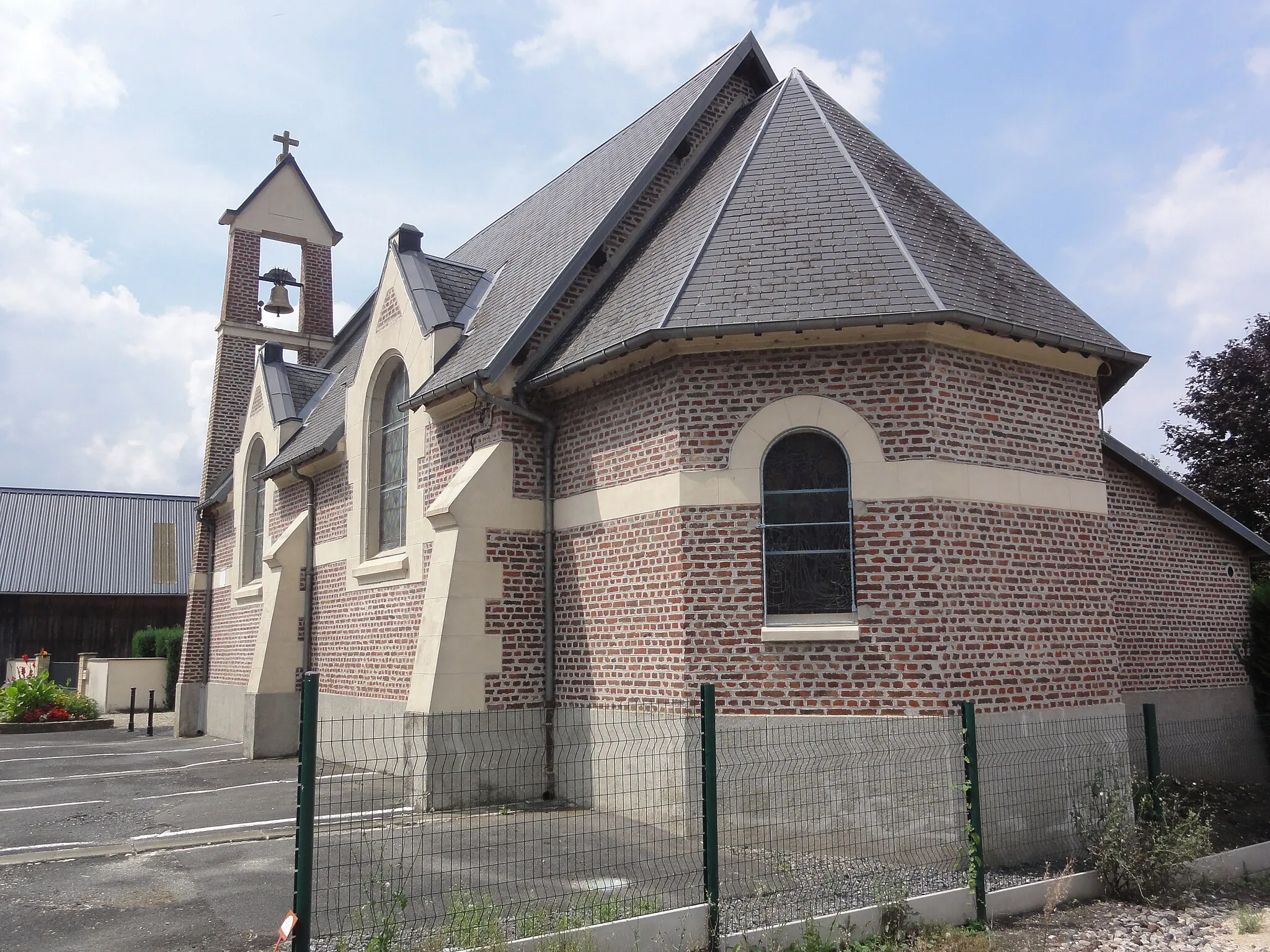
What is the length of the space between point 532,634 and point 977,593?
482 centimetres

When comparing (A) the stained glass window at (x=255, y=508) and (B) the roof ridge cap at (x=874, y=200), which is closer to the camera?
(B) the roof ridge cap at (x=874, y=200)

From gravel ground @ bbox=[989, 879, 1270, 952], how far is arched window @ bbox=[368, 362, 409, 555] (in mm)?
9595

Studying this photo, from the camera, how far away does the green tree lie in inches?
848

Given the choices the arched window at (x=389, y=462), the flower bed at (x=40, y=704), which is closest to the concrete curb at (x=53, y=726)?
the flower bed at (x=40, y=704)

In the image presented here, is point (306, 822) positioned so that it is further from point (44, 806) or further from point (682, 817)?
point (44, 806)

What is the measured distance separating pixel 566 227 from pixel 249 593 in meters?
10.0

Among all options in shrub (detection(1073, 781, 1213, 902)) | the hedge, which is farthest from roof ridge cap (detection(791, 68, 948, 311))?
the hedge

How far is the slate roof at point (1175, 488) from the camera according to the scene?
13.4m

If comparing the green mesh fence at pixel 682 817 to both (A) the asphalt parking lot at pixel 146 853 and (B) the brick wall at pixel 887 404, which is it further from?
(B) the brick wall at pixel 887 404

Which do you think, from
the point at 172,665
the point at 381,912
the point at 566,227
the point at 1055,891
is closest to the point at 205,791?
the point at 381,912

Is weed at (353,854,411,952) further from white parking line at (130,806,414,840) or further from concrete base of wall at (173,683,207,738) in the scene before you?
concrete base of wall at (173,683,207,738)

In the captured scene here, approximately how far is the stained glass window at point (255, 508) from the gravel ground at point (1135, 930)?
16257 millimetres

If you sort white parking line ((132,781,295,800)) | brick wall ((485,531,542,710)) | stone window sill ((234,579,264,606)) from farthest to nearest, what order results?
stone window sill ((234,579,264,606)), white parking line ((132,781,295,800)), brick wall ((485,531,542,710))

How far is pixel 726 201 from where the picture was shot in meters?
11.1
